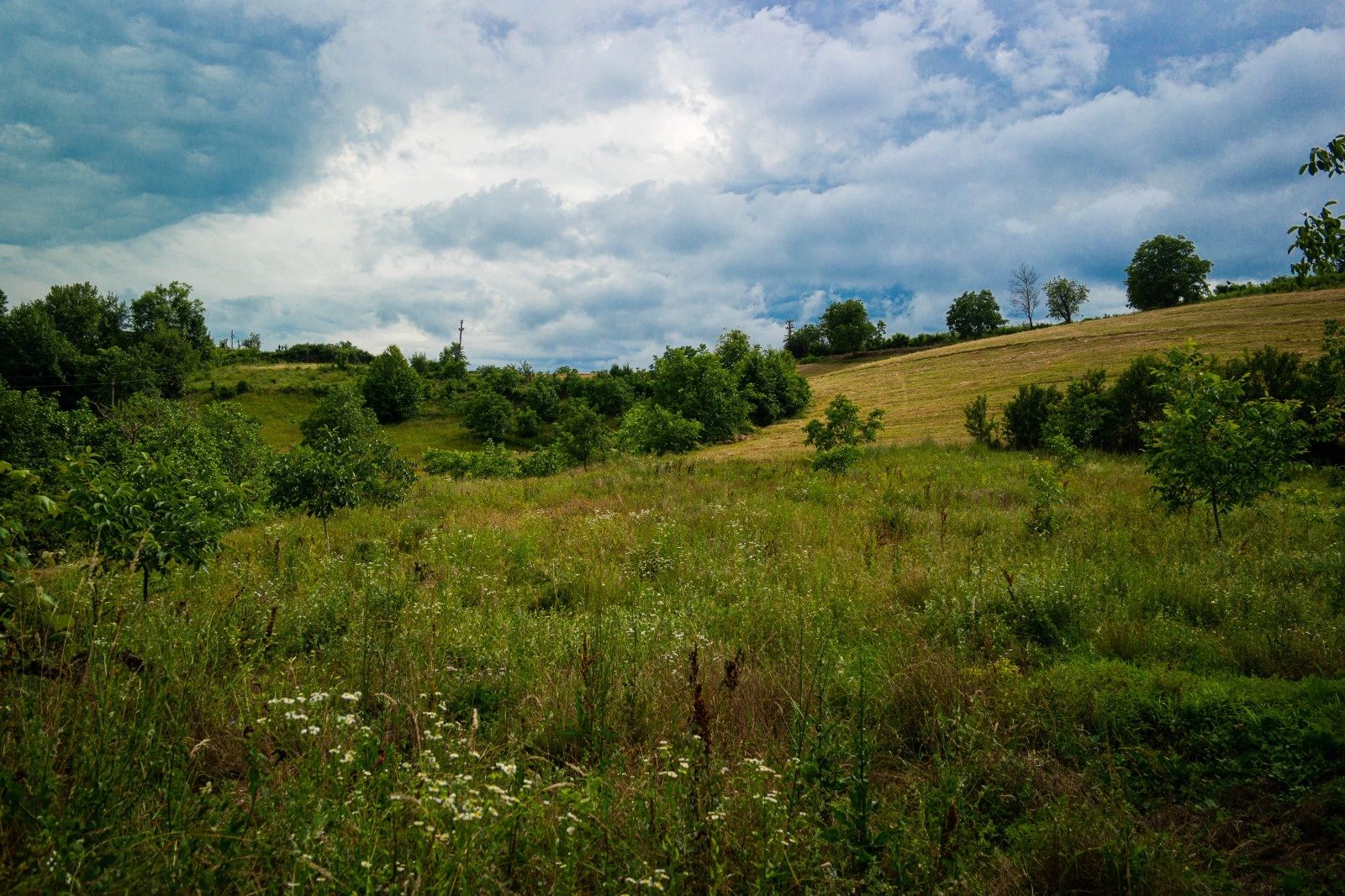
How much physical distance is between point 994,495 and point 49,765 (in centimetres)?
1608

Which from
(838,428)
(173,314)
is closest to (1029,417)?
(838,428)

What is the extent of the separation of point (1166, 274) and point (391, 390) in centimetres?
10115

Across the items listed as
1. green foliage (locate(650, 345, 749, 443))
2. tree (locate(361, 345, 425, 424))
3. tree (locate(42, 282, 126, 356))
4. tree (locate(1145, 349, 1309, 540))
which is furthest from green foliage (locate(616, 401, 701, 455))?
tree (locate(42, 282, 126, 356))

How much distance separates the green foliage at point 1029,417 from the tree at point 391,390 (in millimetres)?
72805

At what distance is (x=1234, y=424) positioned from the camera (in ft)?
29.9

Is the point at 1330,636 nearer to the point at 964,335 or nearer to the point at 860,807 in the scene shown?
the point at 860,807

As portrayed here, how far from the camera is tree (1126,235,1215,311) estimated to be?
73.6 meters

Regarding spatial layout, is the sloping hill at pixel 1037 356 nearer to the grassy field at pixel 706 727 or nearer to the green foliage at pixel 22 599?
the grassy field at pixel 706 727

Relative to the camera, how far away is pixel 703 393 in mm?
51969

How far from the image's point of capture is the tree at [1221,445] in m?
9.17

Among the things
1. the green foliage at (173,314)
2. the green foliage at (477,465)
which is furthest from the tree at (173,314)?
the green foliage at (477,465)

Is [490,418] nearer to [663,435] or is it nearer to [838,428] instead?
[663,435]

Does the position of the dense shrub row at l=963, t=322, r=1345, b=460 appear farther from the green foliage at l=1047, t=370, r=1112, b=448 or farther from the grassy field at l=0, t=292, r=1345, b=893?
the grassy field at l=0, t=292, r=1345, b=893

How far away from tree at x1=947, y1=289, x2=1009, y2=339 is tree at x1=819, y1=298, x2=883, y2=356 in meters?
12.1
